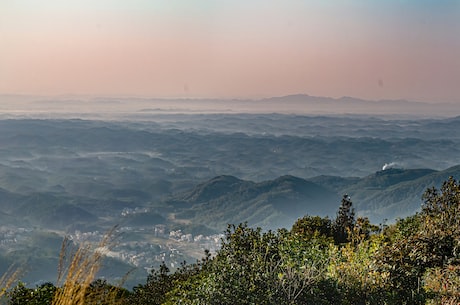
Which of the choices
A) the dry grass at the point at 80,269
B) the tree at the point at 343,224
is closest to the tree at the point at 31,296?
the dry grass at the point at 80,269

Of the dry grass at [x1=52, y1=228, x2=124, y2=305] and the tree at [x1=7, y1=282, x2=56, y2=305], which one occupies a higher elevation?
the dry grass at [x1=52, y1=228, x2=124, y2=305]

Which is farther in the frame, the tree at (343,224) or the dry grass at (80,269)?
the tree at (343,224)

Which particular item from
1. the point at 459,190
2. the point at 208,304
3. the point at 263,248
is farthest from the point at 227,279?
the point at 459,190

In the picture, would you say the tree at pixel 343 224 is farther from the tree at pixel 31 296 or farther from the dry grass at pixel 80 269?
the dry grass at pixel 80 269

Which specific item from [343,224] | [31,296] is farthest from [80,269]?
[343,224]

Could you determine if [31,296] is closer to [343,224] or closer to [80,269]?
[80,269]

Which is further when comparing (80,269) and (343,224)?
(343,224)

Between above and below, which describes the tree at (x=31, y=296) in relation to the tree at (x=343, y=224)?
above

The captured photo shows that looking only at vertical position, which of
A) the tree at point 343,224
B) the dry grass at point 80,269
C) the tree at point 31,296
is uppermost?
the dry grass at point 80,269

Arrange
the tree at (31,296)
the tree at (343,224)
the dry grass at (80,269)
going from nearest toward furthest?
the dry grass at (80,269) → the tree at (31,296) → the tree at (343,224)

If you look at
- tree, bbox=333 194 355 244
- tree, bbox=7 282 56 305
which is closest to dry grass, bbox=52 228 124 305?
tree, bbox=7 282 56 305

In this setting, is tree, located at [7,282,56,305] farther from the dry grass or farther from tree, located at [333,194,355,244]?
tree, located at [333,194,355,244]

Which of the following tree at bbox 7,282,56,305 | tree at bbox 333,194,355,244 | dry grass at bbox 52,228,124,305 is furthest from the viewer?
tree at bbox 333,194,355,244

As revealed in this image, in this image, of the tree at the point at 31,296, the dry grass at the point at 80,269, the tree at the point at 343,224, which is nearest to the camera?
the dry grass at the point at 80,269
